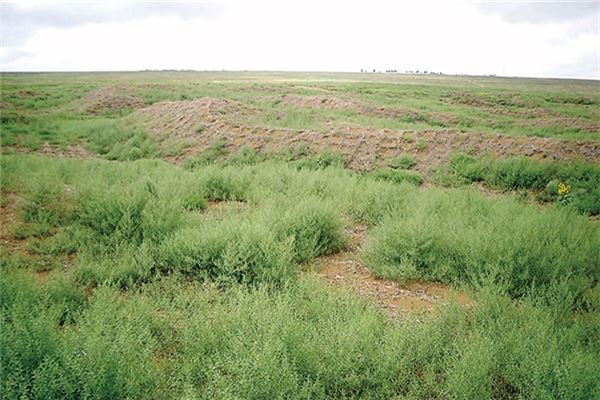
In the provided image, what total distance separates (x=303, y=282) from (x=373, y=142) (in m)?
9.54

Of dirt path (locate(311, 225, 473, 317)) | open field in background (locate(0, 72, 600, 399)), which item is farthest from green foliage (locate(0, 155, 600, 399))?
dirt path (locate(311, 225, 473, 317))

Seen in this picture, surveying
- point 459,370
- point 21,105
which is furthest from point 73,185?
point 21,105

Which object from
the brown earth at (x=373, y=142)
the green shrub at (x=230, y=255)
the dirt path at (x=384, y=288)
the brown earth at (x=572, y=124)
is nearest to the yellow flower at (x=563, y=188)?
the brown earth at (x=373, y=142)

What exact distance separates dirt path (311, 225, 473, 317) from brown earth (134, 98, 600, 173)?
23.2 feet

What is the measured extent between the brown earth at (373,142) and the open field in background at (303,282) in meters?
0.22

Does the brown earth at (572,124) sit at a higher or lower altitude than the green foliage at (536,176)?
higher

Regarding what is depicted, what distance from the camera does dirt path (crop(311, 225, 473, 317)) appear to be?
15.7ft

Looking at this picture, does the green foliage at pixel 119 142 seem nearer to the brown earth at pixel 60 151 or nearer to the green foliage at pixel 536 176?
the brown earth at pixel 60 151

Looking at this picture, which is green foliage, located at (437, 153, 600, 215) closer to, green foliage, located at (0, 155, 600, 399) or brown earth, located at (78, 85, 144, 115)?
green foliage, located at (0, 155, 600, 399)

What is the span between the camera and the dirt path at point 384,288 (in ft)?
15.7

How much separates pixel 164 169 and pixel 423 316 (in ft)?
28.5

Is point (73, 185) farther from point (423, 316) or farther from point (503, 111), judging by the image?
point (503, 111)

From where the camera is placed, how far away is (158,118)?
19422 millimetres

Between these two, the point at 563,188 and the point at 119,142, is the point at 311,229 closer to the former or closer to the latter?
the point at 563,188
